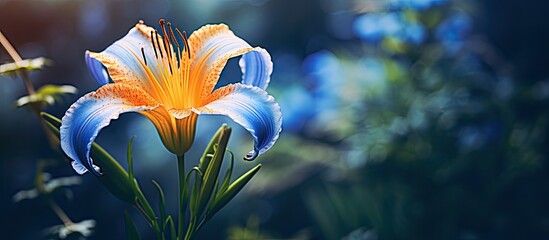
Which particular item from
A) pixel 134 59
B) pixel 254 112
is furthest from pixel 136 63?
pixel 254 112

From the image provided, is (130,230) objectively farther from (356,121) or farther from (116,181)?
(356,121)

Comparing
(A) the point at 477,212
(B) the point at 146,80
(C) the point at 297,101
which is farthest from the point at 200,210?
(C) the point at 297,101

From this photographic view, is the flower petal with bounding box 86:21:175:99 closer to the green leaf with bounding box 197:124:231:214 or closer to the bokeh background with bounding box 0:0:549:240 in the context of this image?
the green leaf with bounding box 197:124:231:214

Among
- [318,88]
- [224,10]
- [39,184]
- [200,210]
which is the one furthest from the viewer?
[224,10]

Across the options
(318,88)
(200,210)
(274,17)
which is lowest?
(200,210)

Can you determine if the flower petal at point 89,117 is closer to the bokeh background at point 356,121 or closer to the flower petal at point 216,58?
the flower petal at point 216,58

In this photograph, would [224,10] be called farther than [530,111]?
Yes

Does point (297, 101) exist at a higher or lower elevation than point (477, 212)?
higher

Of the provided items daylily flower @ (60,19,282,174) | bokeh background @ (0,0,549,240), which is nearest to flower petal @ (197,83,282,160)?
daylily flower @ (60,19,282,174)

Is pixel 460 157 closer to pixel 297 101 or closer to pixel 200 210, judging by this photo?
pixel 297 101
